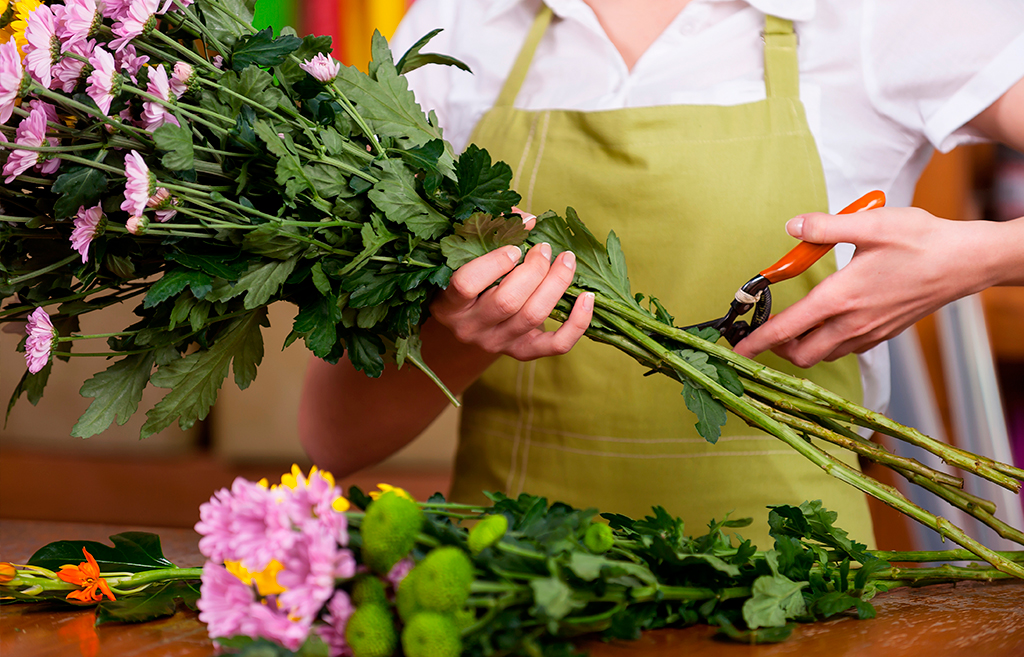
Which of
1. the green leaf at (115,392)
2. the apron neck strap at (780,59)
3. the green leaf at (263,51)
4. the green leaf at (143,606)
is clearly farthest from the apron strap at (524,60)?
the green leaf at (143,606)

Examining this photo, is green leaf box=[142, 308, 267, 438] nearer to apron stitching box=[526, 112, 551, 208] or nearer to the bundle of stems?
the bundle of stems

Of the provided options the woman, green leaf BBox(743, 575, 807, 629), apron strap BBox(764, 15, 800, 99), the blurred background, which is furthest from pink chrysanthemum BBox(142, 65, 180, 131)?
the blurred background

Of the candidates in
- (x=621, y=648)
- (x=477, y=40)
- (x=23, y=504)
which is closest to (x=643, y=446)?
(x=621, y=648)

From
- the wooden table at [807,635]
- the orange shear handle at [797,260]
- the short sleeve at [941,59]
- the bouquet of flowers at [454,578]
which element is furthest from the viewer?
the short sleeve at [941,59]

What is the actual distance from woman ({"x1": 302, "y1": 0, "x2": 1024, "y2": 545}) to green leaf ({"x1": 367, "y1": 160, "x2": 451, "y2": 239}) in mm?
269

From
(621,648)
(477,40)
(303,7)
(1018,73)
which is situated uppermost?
(303,7)

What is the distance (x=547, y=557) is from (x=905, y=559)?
34cm

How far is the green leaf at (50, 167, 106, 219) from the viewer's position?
504 mm

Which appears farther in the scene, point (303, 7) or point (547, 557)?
point (303, 7)

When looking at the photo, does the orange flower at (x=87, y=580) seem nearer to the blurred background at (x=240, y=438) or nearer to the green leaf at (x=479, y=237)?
the green leaf at (x=479, y=237)

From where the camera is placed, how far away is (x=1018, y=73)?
0.79 meters

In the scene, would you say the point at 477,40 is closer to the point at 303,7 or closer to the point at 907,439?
the point at 907,439

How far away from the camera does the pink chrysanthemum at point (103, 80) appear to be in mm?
481

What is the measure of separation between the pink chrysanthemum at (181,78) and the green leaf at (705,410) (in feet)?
1.41
